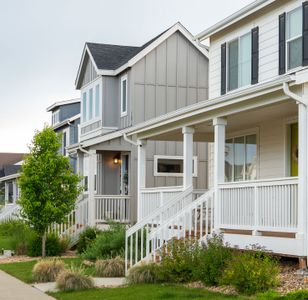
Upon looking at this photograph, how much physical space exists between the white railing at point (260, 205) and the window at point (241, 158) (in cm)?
419

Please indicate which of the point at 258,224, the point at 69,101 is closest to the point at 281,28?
the point at 258,224

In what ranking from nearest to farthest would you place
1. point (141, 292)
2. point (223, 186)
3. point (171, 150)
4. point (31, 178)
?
1. point (141, 292)
2. point (223, 186)
3. point (31, 178)
4. point (171, 150)

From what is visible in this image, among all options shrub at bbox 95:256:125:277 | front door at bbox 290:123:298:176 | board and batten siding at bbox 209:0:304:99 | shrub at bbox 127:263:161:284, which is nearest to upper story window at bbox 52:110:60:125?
board and batten siding at bbox 209:0:304:99

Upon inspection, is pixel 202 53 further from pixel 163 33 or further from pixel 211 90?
pixel 211 90

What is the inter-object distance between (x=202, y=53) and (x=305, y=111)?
52.5ft

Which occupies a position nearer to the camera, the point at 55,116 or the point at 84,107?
the point at 84,107

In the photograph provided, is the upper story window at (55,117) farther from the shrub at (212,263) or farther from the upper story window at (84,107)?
the shrub at (212,263)

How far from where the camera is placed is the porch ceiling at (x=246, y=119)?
1570 cm

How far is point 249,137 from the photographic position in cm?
2022

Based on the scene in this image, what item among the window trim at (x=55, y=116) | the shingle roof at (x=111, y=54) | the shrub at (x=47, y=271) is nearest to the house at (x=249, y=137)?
the shrub at (x=47, y=271)

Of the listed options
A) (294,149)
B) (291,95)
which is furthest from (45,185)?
(291,95)

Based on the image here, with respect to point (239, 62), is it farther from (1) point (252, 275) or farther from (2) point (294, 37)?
(1) point (252, 275)

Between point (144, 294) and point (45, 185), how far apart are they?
9.53 m

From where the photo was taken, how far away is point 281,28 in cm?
1775
